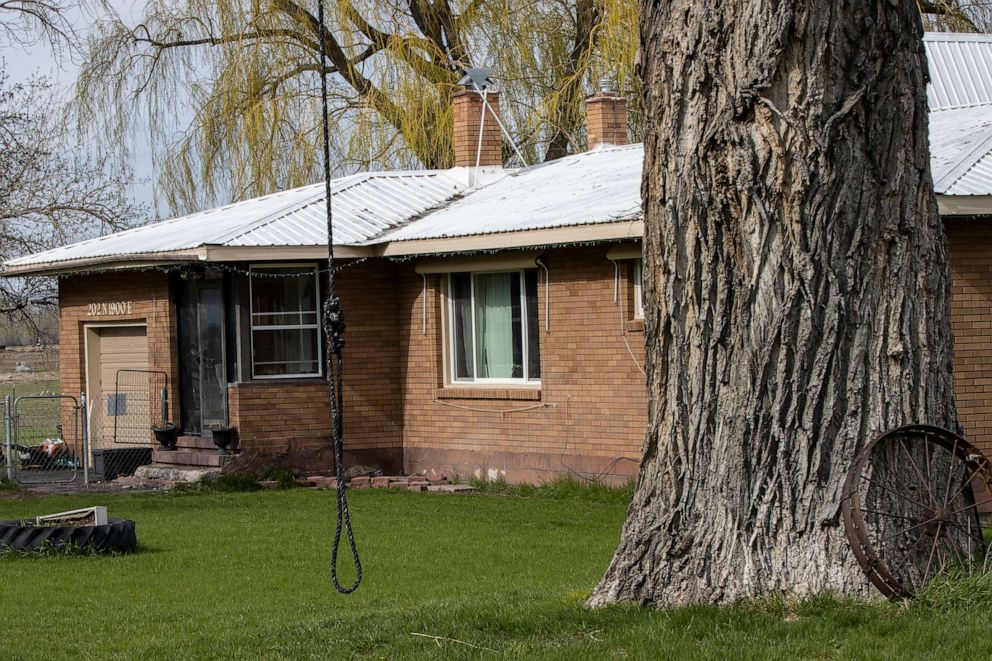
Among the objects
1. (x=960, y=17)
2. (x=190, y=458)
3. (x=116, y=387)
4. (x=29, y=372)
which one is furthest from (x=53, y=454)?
(x=29, y=372)

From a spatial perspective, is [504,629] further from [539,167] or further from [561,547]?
[539,167]

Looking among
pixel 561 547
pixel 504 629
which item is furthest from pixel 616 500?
pixel 504 629

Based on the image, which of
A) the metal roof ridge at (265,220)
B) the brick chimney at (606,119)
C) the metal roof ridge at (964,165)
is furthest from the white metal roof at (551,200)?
the metal roof ridge at (964,165)

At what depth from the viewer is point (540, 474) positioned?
58.0 ft

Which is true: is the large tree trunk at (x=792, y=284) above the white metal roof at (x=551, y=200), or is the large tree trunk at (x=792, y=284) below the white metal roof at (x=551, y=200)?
below

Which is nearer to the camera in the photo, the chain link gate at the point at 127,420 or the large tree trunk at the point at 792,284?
the large tree trunk at the point at 792,284

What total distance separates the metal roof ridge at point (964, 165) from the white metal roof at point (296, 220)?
25.2ft

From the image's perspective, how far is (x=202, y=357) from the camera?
65.0ft

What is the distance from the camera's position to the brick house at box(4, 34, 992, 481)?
16844 millimetres

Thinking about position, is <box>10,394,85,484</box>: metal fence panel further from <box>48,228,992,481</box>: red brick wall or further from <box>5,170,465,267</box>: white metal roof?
<box>5,170,465,267</box>: white metal roof

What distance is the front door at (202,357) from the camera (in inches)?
768

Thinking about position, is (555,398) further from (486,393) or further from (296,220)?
(296,220)

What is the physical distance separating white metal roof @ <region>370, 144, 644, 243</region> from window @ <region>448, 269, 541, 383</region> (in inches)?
31.4

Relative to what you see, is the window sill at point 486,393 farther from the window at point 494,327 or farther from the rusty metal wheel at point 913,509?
the rusty metal wheel at point 913,509
